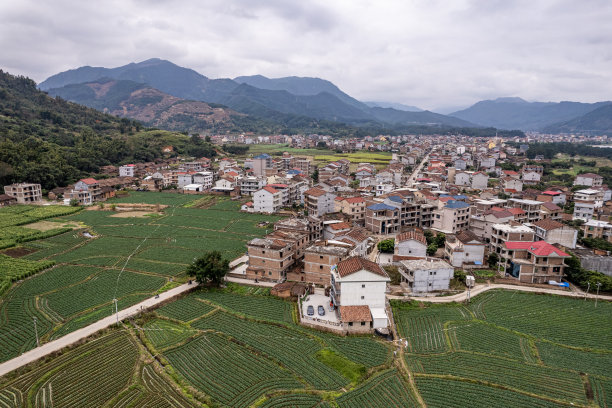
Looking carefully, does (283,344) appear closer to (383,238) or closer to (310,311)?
(310,311)

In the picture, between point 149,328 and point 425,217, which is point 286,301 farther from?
point 425,217

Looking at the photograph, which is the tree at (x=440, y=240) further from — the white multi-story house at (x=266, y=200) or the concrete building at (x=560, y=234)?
the white multi-story house at (x=266, y=200)

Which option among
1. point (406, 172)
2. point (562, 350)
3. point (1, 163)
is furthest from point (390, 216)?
point (1, 163)

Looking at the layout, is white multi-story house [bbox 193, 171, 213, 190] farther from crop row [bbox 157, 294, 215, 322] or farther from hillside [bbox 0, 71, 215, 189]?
crop row [bbox 157, 294, 215, 322]

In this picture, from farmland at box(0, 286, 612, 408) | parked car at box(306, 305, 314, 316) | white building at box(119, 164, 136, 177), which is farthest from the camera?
white building at box(119, 164, 136, 177)

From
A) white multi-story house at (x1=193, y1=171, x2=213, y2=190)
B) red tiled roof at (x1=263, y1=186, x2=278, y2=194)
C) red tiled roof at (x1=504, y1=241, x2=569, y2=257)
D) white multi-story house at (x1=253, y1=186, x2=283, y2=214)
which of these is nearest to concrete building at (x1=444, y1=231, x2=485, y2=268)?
red tiled roof at (x1=504, y1=241, x2=569, y2=257)

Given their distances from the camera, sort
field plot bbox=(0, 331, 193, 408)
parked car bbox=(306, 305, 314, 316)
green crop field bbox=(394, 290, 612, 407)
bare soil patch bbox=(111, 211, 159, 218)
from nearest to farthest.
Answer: field plot bbox=(0, 331, 193, 408) < green crop field bbox=(394, 290, 612, 407) < parked car bbox=(306, 305, 314, 316) < bare soil patch bbox=(111, 211, 159, 218)
